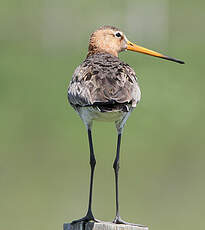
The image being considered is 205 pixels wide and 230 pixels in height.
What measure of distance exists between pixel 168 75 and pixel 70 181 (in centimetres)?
707

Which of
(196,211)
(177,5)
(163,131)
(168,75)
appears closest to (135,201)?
(196,211)

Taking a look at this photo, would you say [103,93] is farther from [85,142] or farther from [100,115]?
[85,142]

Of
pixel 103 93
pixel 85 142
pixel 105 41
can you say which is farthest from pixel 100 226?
pixel 85 142

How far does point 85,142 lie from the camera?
17.1m

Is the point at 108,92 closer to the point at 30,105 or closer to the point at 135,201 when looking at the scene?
the point at 135,201

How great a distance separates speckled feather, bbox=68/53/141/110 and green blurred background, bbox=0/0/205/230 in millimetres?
3853

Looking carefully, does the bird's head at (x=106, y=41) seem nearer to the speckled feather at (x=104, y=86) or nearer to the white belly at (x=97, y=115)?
the speckled feather at (x=104, y=86)

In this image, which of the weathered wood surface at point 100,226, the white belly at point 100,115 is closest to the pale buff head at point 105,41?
the white belly at point 100,115

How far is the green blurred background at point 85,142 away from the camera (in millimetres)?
13773

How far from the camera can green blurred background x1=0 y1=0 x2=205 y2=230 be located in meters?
13.8

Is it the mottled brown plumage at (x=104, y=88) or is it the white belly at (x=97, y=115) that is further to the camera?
the white belly at (x=97, y=115)

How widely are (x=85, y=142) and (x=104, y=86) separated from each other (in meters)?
7.85

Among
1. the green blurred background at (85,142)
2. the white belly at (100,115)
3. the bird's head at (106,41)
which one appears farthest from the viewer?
the green blurred background at (85,142)

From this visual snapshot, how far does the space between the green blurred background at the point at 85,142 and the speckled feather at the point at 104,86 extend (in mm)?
3853
